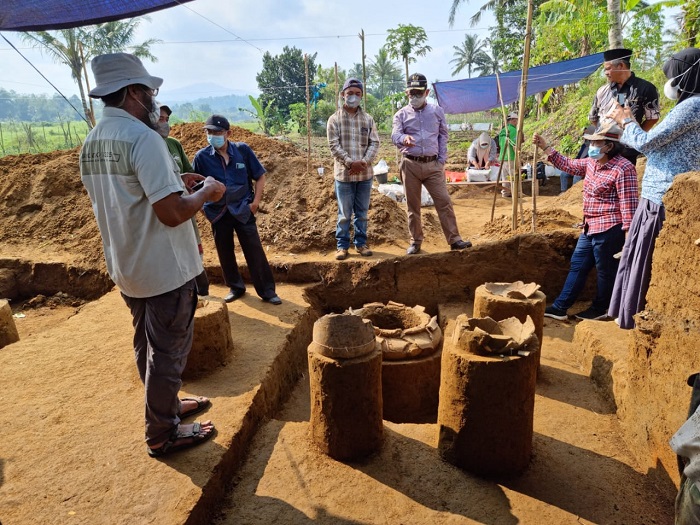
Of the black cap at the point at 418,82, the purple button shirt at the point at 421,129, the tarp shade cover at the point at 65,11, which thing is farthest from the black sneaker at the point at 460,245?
the tarp shade cover at the point at 65,11

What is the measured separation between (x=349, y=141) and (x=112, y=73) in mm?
3631

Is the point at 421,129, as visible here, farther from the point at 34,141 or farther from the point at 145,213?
the point at 34,141

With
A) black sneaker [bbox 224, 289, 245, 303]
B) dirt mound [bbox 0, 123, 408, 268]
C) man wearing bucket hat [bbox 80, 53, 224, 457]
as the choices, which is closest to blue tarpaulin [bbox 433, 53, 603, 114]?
dirt mound [bbox 0, 123, 408, 268]

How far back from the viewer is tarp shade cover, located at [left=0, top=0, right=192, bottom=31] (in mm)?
2938

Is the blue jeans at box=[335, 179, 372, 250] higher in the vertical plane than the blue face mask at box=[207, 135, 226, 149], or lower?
lower

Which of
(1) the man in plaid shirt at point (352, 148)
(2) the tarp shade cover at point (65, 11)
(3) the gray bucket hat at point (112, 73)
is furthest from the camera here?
(1) the man in plaid shirt at point (352, 148)

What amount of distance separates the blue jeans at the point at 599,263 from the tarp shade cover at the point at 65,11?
416 cm

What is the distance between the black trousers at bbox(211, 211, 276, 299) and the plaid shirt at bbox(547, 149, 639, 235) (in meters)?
3.06

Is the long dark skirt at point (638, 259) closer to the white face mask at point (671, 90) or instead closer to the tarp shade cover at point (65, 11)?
the white face mask at point (671, 90)

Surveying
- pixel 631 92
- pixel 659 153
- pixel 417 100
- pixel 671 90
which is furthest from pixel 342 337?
pixel 631 92

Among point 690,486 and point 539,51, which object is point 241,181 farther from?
point 539,51

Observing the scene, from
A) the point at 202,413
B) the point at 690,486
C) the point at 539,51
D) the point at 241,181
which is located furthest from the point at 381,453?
the point at 539,51

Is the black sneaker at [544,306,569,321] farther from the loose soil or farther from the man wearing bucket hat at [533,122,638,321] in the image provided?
the man wearing bucket hat at [533,122,638,321]

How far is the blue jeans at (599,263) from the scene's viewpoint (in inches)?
173
